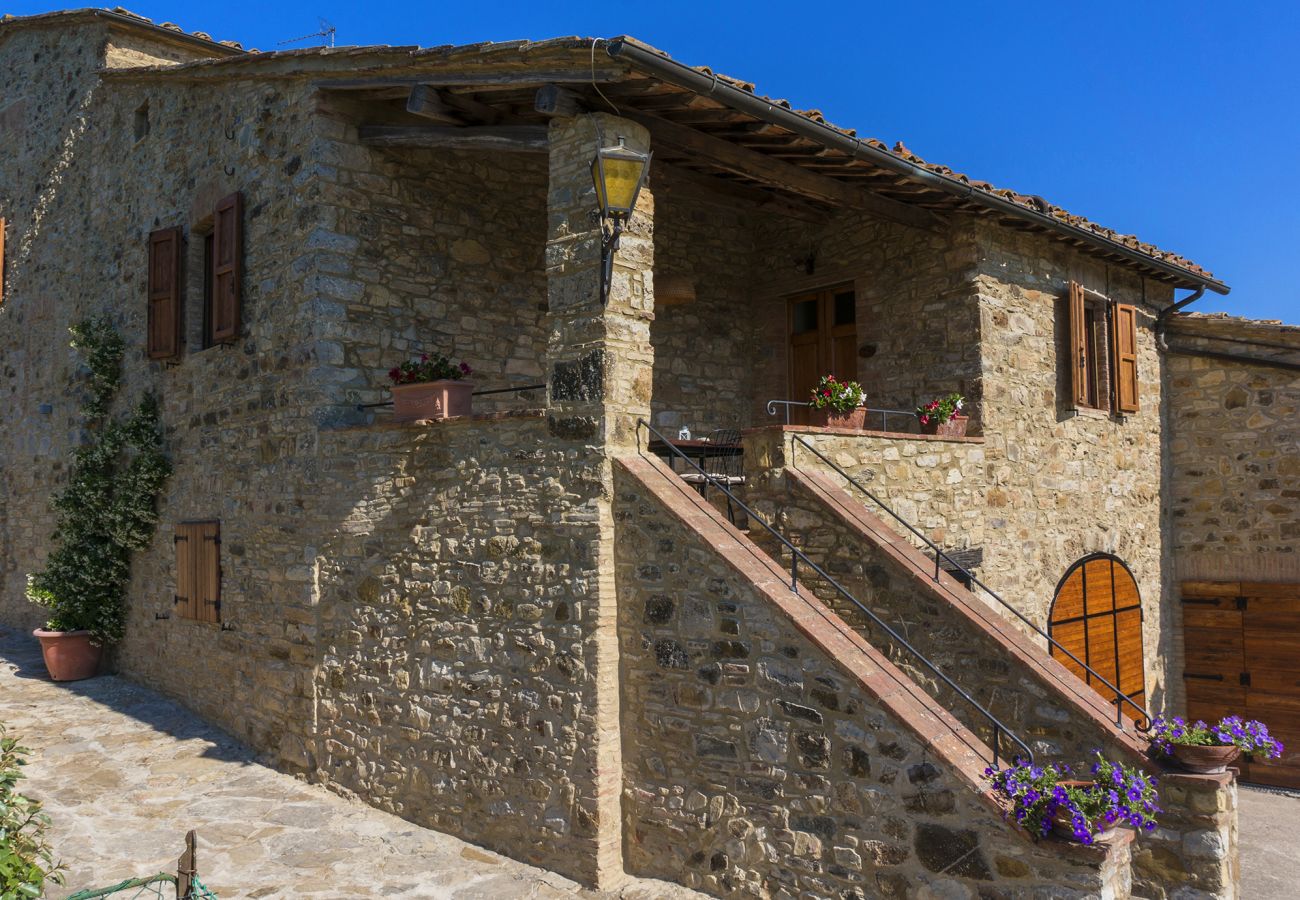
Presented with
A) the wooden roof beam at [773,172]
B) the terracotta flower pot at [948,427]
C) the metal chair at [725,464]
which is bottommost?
the metal chair at [725,464]

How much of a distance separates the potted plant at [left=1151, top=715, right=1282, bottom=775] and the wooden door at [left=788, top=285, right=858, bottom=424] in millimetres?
4892

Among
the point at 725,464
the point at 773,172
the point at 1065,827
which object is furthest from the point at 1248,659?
the point at 1065,827

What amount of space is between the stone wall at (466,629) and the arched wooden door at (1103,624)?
A: 546cm

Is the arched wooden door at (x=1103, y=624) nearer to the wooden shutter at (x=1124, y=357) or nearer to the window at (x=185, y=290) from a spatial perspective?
the wooden shutter at (x=1124, y=357)

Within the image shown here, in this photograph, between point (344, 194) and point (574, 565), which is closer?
point (574, 565)

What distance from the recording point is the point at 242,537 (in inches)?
321

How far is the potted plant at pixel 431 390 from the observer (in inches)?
264

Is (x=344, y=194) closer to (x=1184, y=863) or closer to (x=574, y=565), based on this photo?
(x=574, y=565)

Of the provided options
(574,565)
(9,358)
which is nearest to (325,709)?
(574,565)

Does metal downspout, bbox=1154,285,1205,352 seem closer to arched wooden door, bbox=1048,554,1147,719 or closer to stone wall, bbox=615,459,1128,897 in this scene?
arched wooden door, bbox=1048,554,1147,719

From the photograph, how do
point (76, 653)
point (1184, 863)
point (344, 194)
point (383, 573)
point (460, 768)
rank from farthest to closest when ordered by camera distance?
point (76, 653) < point (344, 194) < point (383, 573) < point (460, 768) < point (1184, 863)

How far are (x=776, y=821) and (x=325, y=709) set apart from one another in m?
3.79

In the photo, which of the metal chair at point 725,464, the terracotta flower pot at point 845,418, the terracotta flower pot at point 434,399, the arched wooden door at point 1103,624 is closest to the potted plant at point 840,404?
the terracotta flower pot at point 845,418

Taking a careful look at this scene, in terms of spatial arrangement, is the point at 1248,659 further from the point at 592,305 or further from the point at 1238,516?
the point at 592,305
